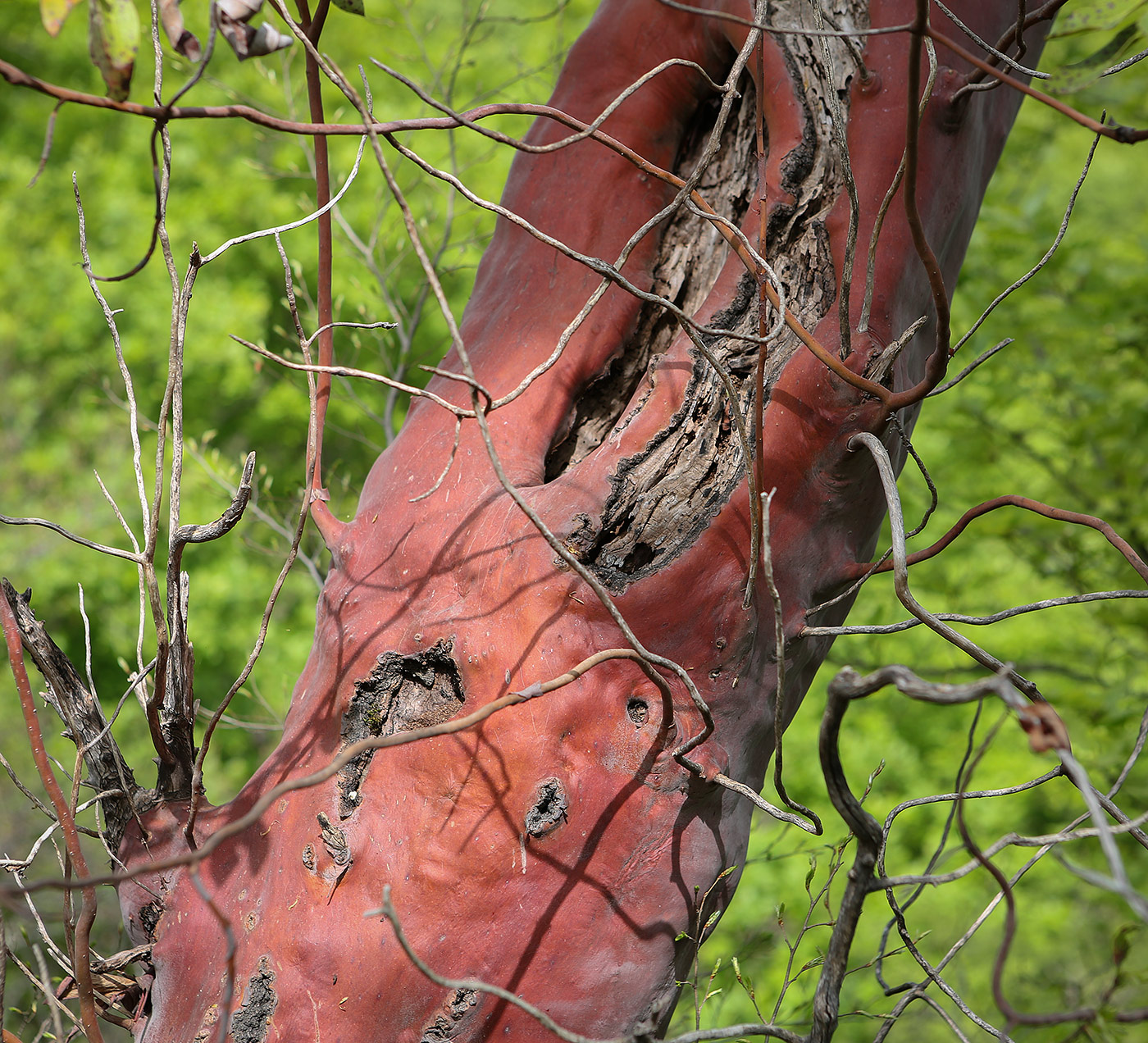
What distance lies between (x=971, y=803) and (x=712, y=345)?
154 inches

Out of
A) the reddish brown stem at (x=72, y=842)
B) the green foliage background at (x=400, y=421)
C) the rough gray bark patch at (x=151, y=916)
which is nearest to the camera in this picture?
the reddish brown stem at (x=72, y=842)

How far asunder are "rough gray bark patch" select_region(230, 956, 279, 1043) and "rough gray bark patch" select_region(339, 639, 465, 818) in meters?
0.18

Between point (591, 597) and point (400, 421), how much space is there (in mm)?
3135

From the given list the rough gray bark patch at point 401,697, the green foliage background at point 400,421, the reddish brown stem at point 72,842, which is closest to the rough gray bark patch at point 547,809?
the rough gray bark patch at point 401,697

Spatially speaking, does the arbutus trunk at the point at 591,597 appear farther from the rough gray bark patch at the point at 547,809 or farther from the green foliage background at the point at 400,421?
the green foliage background at the point at 400,421

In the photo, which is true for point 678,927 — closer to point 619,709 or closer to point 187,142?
point 619,709

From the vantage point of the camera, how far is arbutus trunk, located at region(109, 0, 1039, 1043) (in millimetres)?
802

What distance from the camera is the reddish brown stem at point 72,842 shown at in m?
0.76

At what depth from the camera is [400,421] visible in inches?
151

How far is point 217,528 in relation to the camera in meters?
0.86

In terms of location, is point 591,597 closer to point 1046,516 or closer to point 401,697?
point 401,697

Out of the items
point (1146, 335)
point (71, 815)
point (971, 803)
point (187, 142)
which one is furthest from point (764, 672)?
point (187, 142)

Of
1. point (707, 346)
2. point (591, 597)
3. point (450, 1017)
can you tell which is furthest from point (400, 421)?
point (450, 1017)

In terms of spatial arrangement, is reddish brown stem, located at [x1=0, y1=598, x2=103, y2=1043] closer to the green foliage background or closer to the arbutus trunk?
the arbutus trunk
